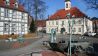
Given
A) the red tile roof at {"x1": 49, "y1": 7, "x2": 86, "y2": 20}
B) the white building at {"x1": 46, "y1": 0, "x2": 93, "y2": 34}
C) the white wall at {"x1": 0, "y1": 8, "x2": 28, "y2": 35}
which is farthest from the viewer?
the red tile roof at {"x1": 49, "y1": 7, "x2": 86, "y2": 20}

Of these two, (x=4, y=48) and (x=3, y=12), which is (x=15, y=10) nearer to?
(x=3, y=12)

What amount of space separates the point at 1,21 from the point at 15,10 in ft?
22.2

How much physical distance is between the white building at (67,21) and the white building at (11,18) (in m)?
24.9

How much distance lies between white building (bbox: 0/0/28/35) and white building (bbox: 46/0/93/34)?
81.6ft

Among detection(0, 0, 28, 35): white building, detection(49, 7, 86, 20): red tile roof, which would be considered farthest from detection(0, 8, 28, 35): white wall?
detection(49, 7, 86, 20): red tile roof

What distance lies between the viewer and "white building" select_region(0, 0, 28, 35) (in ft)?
168

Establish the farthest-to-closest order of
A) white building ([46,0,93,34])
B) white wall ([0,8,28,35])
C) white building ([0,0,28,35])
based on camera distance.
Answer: white building ([46,0,93,34]) → white building ([0,0,28,35]) → white wall ([0,8,28,35])

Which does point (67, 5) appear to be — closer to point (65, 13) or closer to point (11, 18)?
point (65, 13)

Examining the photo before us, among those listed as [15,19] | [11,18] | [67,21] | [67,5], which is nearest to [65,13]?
[67,5]

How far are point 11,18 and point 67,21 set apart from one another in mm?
37529

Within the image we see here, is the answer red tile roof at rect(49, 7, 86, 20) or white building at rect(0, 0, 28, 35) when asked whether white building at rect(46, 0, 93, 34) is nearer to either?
red tile roof at rect(49, 7, 86, 20)

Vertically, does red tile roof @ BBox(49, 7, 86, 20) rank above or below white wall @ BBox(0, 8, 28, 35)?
above

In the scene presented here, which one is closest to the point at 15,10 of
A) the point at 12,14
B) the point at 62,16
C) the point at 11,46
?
the point at 12,14

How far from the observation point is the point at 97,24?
109 meters
